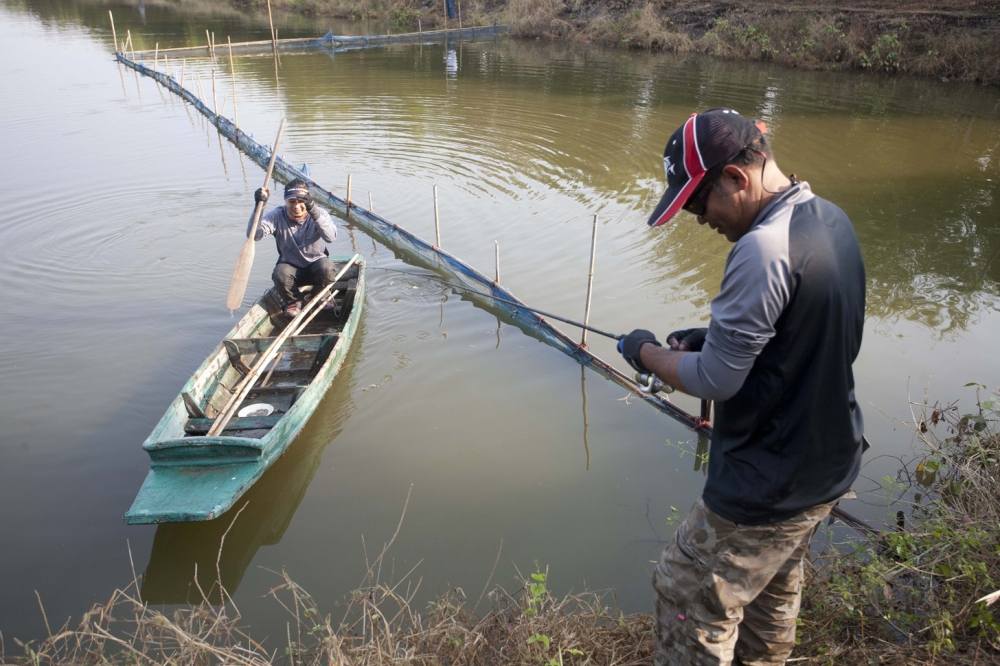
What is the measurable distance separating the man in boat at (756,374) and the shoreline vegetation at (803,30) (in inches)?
786

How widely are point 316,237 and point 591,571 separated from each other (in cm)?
456

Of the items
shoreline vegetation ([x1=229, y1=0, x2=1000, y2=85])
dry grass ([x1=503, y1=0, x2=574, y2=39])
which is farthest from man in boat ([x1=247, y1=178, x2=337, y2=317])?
dry grass ([x1=503, y1=0, x2=574, y2=39])

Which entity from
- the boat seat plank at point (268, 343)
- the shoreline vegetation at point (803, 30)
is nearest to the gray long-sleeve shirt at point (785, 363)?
the boat seat plank at point (268, 343)

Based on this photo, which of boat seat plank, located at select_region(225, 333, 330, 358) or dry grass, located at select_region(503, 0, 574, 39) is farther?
dry grass, located at select_region(503, 0, 574, 39)

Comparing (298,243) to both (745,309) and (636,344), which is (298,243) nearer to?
(636,344)

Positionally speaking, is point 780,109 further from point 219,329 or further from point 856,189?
point 219,329

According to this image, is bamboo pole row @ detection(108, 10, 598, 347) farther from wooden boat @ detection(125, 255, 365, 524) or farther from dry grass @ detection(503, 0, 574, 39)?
dry grass @ detection(503, 0, 574, 39)

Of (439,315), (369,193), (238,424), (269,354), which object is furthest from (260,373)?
(369,193)

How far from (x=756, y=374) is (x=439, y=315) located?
609 centimetres

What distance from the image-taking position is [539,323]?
279 inches

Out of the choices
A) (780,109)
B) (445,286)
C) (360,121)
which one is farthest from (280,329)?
(780,109)

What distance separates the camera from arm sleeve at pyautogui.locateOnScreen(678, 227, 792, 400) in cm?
180

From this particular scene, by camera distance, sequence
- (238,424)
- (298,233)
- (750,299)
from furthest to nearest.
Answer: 1. (298,233)
2. (238,424)
3. (750,299)

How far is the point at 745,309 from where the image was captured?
1827 mm
